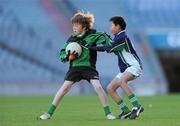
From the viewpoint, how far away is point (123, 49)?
11734mm

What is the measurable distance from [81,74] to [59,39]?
24.0 metres

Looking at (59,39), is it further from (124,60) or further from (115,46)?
(115,46)

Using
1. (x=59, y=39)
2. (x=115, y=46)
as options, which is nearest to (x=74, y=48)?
(x=115, y=46)

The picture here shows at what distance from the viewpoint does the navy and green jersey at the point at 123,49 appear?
458 inches

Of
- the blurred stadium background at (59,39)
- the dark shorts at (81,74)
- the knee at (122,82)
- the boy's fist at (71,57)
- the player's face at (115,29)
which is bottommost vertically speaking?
the knee at (122,82)

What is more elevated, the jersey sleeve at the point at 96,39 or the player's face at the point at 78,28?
the player's face at the point at 78,28

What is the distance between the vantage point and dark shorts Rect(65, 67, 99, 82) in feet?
38.2

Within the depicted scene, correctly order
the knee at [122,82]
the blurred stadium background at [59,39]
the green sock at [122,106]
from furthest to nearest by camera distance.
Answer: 1. the blurred stadium background at [59,39]
2. the green sock at [122,106]
3. the knee at [122,82]

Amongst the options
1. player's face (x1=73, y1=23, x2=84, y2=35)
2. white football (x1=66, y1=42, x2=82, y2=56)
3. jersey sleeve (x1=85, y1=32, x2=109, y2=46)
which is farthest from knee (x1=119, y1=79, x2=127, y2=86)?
player's face (x1=73, y1=23, x2=84, y2=35)

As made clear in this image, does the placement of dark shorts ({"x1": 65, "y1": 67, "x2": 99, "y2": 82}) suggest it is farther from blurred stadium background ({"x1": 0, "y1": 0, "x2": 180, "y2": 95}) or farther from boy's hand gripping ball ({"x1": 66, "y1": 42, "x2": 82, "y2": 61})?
blurred stadium background ({"x1": 0, "y1": 0, "x2": 180, "y2": 95})

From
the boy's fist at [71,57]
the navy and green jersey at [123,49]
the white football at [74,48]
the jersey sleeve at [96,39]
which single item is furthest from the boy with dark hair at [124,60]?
the boy's fist at [71,57]

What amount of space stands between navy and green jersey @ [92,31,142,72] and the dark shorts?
1.33 feet

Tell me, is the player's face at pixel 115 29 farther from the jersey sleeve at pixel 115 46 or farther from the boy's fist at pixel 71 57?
the boy's fist at pixel 71 57

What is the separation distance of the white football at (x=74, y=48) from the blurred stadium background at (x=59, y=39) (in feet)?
70.5
